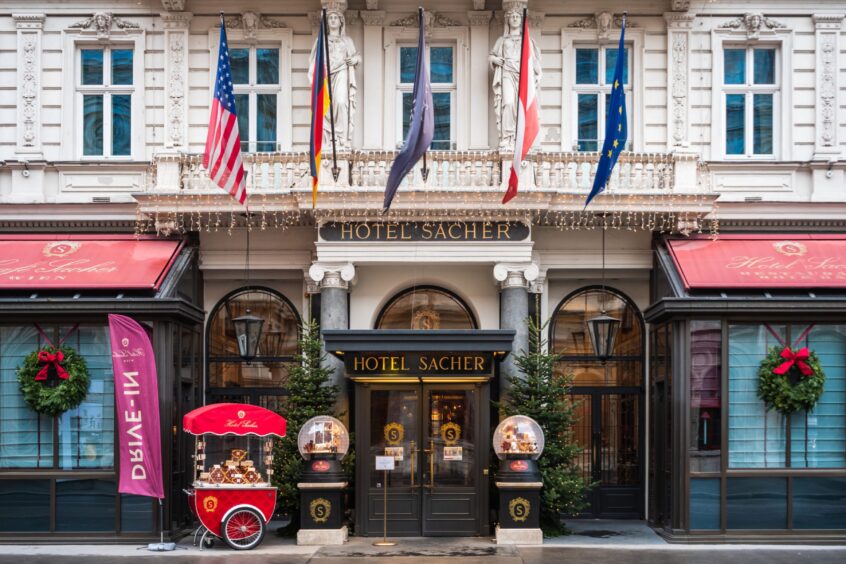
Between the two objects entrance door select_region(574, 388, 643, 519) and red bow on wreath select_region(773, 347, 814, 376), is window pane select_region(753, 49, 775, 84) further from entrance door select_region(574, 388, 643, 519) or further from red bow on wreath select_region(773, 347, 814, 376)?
entrance door select_region(574, 388, 643, 519)

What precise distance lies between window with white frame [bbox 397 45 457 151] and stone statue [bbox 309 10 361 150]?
51.9 inches

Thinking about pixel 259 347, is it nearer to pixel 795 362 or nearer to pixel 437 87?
pixel 437 87

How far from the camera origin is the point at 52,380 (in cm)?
1970

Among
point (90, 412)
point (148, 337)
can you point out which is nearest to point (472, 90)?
point (148, 337)

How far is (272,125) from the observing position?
2255cm

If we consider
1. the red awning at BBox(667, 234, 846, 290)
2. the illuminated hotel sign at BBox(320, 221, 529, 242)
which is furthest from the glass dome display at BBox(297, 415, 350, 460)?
the red awning at BBox(667, 234, 846, 290)

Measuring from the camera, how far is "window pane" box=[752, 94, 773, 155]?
22.6 m

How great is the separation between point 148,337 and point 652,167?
31.5 feet

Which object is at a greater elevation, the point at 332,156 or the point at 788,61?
the point at 788,61

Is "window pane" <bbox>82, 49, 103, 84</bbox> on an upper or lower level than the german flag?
upper

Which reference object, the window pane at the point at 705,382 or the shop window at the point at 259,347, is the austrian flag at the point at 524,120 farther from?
the shop window at the point at 259,347

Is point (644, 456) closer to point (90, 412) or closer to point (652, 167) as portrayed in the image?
point (652, 167)

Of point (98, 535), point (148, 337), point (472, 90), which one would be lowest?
point (98, 535)

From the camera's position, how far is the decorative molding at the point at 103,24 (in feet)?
73.3
